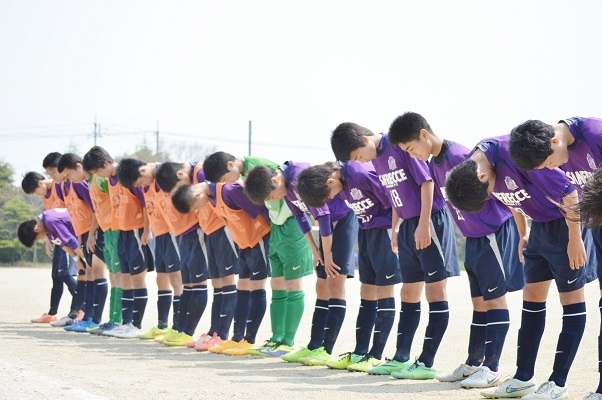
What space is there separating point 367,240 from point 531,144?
3.30m

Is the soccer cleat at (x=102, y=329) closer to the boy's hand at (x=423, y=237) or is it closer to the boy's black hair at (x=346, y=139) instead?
the boy's black hair at (x=346, y=139)

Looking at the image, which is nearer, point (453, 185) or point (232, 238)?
point (453, 185)

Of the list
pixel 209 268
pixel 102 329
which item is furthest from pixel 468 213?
pixel 102 329

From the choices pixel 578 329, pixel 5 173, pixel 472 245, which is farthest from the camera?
pixel 5 173

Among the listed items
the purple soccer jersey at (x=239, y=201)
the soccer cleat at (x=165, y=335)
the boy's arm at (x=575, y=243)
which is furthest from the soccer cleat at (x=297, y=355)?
the boy's arm at (x=575, y=243)

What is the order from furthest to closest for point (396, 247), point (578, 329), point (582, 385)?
point (396, 247) → point (582, 385) → point (578, 329)

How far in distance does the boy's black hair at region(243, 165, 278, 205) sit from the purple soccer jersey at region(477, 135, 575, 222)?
3261mm

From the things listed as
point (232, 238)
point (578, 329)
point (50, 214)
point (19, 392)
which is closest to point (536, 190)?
point (578, 329)

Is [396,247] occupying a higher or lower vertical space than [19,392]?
higher

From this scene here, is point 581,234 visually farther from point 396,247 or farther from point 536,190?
point 396,247

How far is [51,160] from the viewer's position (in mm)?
16344

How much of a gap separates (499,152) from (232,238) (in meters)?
5.00

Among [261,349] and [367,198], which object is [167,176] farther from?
[367,198]

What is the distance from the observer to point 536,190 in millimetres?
7715
